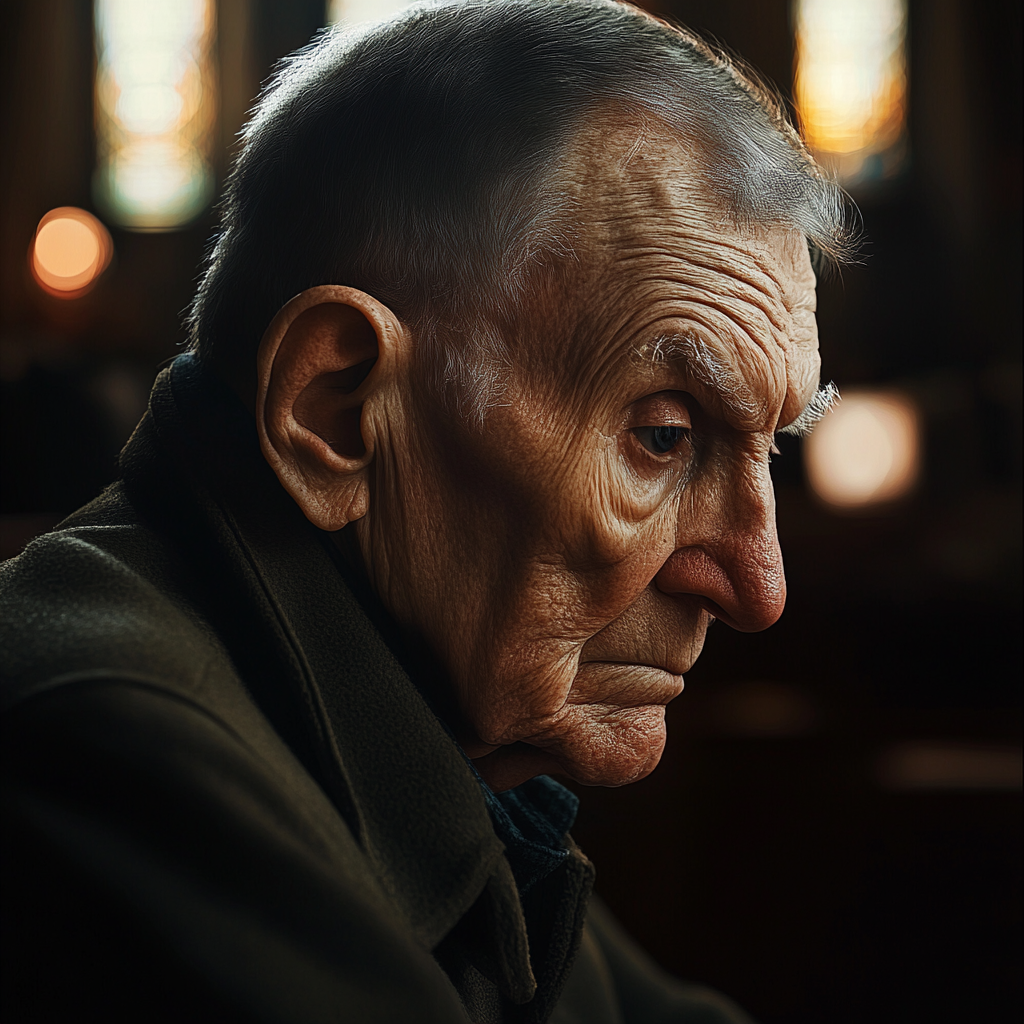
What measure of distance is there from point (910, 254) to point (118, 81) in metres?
6.19

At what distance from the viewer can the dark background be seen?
2.51 m

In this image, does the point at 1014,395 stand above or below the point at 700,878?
below

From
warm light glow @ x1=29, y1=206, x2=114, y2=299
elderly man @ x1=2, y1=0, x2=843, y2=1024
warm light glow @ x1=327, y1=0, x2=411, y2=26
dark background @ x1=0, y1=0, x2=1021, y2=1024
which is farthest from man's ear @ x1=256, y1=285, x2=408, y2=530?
warm light glow @ x1=29, y1=206, x2=114, y2=299

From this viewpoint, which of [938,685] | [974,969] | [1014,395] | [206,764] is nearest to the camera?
[206,764]

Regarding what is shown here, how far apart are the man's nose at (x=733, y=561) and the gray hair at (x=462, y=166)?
0.24 m

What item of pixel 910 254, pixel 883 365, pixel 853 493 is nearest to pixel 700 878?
pixel 853 493

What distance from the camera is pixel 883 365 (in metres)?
7.12

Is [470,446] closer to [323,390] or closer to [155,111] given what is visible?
[323,390]

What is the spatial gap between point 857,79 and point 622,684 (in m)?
7.66

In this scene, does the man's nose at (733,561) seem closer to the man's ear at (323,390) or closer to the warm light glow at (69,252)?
the man's ear at (323,390)

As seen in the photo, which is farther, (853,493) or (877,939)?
(853,493)

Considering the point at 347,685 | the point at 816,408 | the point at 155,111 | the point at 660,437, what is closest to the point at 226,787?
the point at 347,685

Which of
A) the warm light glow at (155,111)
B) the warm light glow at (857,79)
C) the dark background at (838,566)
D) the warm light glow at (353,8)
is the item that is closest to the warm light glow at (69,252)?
the dark background at (838,566)

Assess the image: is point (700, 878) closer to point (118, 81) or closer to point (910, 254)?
point (910, 254)
